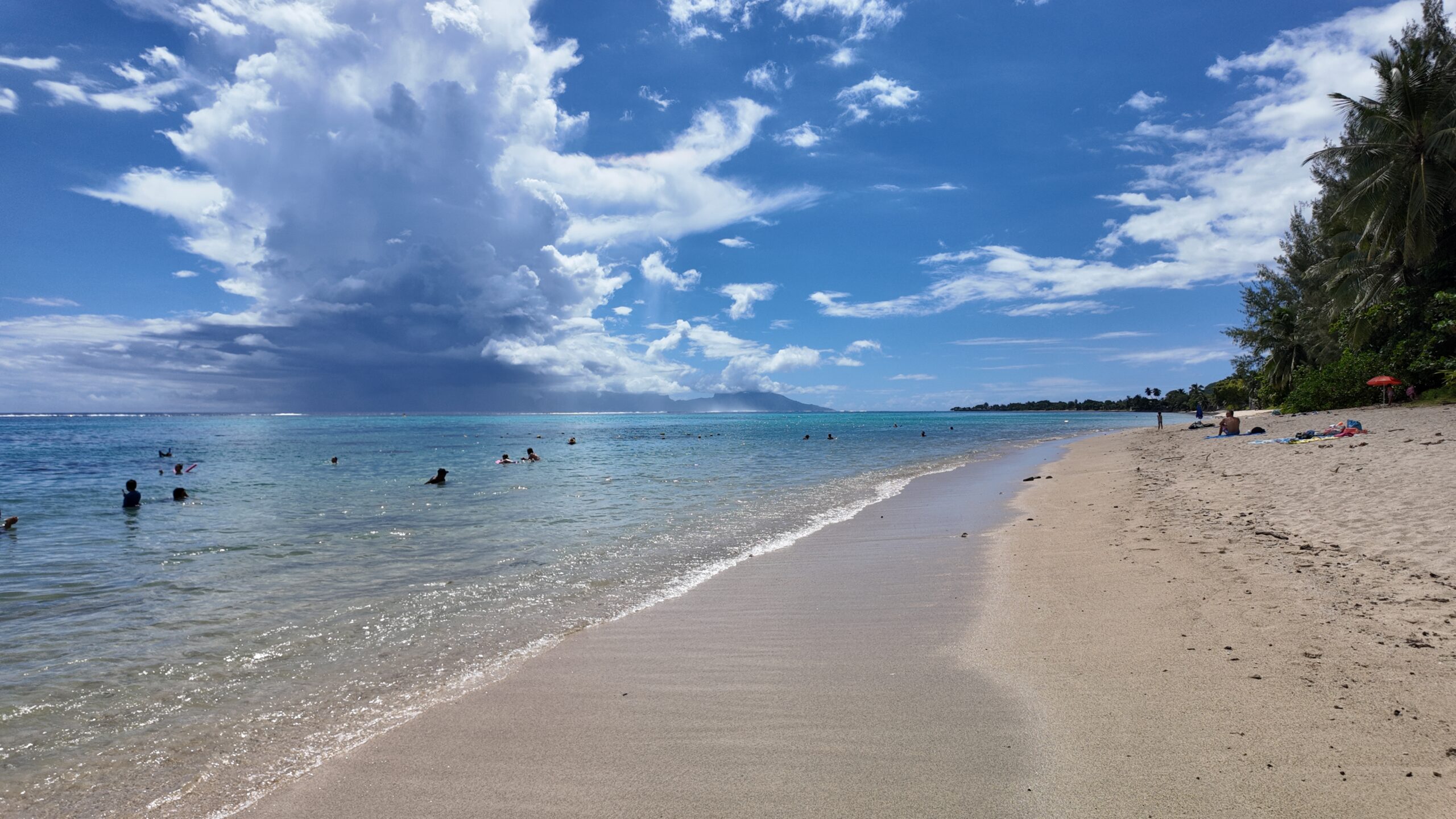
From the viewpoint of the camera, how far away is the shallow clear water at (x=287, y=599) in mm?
4633

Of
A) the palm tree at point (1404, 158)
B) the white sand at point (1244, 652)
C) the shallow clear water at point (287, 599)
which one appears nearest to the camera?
the white sand at point (1244, 652)

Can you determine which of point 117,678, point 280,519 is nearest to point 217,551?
point 280,519

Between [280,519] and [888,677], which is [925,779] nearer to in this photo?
[888,677]

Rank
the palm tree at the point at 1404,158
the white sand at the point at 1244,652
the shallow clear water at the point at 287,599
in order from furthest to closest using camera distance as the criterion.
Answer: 1. the palm tree at the point at 1404,158
2. the shallow clear water at the point at 287,599
3. the white sand at the point at 1244,652

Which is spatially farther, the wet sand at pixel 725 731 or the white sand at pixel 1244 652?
the wet sand at pixel 725 731

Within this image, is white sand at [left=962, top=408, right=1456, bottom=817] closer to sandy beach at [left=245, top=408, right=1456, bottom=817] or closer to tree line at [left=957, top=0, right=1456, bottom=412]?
sandy beach at [left=245, top=408, right=1456, bottom=817]

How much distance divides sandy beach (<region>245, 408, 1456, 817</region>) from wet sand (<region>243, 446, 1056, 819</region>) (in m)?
0.02

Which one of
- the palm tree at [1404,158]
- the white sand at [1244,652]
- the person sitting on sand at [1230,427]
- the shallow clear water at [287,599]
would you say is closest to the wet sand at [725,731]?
the white sand at [1244,652]

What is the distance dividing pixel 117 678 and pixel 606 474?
70.8ft

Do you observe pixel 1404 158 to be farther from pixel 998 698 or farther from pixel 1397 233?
pixel 998 698

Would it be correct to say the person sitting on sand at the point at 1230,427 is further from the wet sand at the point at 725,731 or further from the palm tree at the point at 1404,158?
the wet sand at the point at 725,731

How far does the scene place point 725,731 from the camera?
14.8ft

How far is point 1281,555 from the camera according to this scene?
320 inches

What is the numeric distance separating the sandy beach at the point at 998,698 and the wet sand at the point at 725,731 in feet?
0.07
